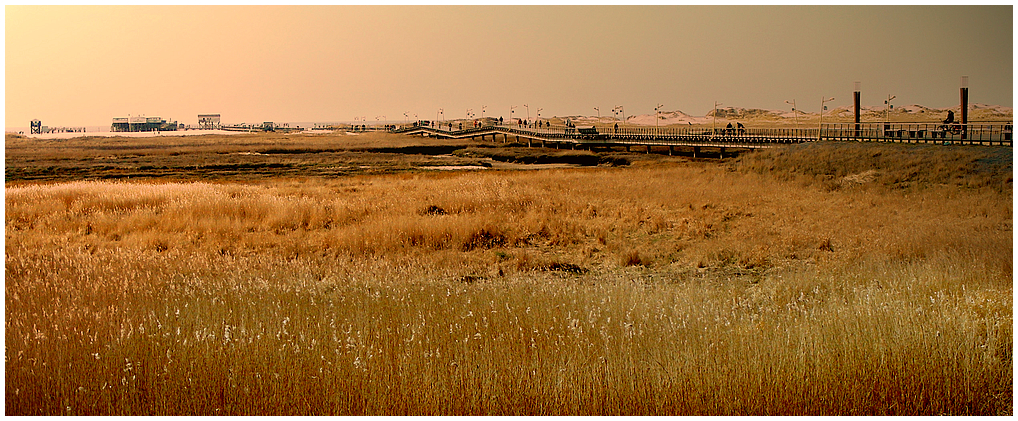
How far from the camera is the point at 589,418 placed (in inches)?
209

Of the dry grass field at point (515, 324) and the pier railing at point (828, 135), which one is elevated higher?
the pier railing at point (828, 135)

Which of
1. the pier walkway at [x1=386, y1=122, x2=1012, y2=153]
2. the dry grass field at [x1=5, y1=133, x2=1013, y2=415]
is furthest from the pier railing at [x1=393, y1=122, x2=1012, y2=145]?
the dry grass field at [x1=5, y1=133, x2=1013, y2=415]

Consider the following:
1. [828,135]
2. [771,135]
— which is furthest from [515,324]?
[771,135]

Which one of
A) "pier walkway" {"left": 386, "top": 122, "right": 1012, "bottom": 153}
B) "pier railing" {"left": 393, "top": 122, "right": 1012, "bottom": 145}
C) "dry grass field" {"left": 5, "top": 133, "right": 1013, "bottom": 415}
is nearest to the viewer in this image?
"dry grass field" {"left": 5, "top": 133, "right": 1013, "bottom": 415}

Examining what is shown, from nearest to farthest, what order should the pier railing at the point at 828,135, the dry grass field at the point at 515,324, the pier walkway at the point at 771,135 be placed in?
the dry grass field at the point at 515,324 → the pier railing at the point at 828,135 → the pier walkway at the point at 771,135

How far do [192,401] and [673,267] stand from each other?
35.5ft

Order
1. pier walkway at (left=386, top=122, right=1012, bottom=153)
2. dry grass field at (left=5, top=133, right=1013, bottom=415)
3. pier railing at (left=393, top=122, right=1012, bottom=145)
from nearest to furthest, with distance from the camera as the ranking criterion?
dry grass field at (left=5, top=133, right=1013, bottom=415)
pier railing at (left=393, top=122, right=1012, bottom=145)
pier walkway at (left=386, top=122, right=1012, bottom=153)

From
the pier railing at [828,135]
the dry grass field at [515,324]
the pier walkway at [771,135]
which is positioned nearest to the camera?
the dry grass field at [515,324]

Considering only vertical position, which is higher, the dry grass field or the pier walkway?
the pier walkway

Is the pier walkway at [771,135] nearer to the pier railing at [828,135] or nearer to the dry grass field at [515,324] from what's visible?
the pier railing at [828,135]

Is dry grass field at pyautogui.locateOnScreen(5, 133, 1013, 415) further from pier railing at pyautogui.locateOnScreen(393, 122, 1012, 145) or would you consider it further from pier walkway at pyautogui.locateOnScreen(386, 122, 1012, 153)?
pier walkway at pyautogui.locateOnScreen(386, 122, 1012, 153)

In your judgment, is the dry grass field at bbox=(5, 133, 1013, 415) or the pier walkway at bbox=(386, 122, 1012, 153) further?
the pier walkway at bbox=(386, 122, 1012, 153)

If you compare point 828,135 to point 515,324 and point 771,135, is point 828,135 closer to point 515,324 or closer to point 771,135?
point 771,135

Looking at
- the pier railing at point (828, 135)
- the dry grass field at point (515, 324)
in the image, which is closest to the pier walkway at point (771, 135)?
the pier railing at point (828, 135)
